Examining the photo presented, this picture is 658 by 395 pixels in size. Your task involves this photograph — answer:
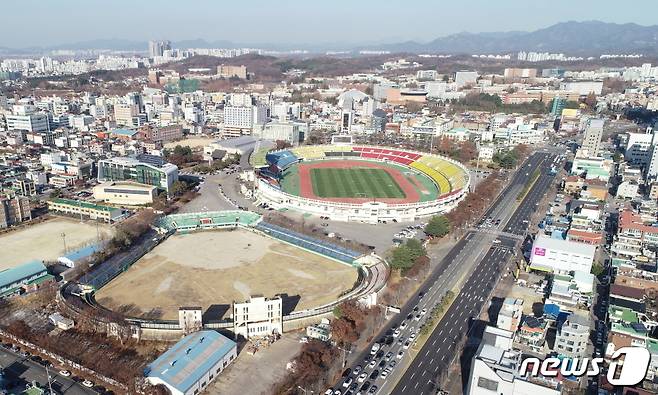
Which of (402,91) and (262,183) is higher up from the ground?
(402,91)

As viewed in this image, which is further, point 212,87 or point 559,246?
point 212,87

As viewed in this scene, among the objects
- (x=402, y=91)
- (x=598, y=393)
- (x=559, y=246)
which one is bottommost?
(x=598, y=393)

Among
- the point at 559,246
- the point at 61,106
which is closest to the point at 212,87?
the point at 61,106

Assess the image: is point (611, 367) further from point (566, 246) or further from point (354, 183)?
point (354, 183)

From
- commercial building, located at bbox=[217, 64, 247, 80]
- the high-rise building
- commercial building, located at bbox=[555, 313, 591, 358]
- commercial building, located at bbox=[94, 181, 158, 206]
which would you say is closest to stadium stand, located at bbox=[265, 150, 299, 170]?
commercial building, located at bbox=[94, 181, 158, 206]

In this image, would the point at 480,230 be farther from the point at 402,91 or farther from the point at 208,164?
the point at 402,91

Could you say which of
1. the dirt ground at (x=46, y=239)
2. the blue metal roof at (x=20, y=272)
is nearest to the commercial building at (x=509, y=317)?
the blue metal roof at (x=20, y=272)

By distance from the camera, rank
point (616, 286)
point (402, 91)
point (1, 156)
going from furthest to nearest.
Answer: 1. point (402, 91)
2. point (1, 156)
3. point (616, 286)

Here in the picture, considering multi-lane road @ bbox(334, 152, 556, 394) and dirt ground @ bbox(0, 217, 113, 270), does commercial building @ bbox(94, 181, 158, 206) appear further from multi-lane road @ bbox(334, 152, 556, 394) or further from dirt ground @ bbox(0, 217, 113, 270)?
multi-lane road @ bbox(334, 152, 556, 394)

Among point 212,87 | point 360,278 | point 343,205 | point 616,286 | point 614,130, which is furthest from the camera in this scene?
point 212,87
